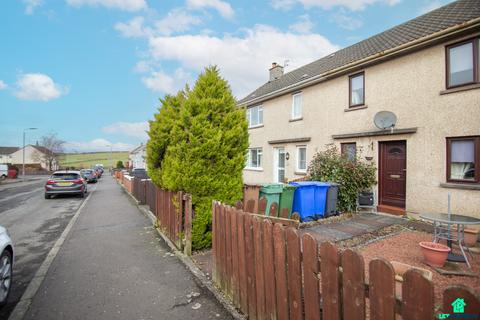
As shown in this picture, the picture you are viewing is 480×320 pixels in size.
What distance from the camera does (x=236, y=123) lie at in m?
5.24

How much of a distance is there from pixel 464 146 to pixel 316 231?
4.51 metres

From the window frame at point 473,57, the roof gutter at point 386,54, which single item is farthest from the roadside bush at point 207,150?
the window frame at point 473,57

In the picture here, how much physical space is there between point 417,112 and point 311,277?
764 cm

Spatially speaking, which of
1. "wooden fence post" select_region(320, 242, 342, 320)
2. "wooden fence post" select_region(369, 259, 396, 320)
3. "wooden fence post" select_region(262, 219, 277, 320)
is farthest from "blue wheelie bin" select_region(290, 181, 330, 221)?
"wooden fence post" select_region(369, 259, 396, 320)

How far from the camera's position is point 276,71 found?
19.4m

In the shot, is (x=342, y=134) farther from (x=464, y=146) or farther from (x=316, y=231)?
(x=316, y=231)

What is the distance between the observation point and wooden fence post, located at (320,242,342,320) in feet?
6.22

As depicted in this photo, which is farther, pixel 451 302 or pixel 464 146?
pixel 464 146

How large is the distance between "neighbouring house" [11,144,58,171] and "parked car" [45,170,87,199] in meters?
56.1

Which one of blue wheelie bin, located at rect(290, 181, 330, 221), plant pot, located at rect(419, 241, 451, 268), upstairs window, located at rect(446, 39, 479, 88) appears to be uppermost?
upstairs window, located at rect(446, 39, 479, 88)

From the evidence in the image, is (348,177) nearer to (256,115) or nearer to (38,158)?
(256,115)

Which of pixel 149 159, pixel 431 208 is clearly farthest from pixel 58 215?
pixel 431 208

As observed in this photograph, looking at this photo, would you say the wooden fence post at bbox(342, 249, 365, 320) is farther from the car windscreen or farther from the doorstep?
the car windscreen

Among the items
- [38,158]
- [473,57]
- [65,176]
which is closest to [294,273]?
[473,57]
